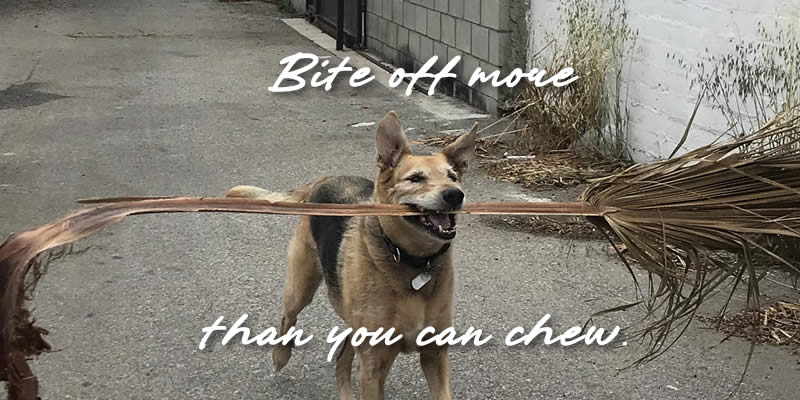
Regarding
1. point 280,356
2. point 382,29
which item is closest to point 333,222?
point 280,356

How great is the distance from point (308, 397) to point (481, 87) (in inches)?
254

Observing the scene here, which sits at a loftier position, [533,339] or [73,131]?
[533,339]

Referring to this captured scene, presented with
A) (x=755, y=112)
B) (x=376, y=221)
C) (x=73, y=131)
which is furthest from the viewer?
(x=73, y=131)

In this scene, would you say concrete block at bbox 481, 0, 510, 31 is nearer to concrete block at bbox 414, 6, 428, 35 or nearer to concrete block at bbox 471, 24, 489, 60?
concrete block at bbox 471, 24, 489, 60

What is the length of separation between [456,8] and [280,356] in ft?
22.6

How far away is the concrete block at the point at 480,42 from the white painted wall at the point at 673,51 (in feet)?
6.63

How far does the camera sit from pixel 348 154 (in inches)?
360

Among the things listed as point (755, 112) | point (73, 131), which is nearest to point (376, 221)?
point (755, 112)

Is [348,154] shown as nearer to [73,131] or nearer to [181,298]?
[73,131]

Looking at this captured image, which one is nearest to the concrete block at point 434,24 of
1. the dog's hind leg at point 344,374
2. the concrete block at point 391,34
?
the concrete block at point 391,34

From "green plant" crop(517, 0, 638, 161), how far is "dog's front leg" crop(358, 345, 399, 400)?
15.3ft

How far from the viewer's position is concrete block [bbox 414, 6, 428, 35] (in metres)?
12.0

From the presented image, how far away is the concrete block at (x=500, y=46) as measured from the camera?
10211 mm

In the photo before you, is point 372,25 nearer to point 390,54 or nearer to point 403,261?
point 390,54
